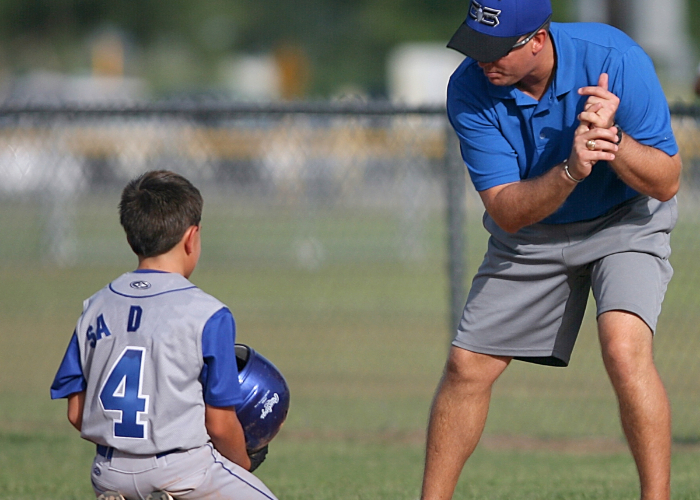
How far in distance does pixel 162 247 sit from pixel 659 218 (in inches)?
72.1

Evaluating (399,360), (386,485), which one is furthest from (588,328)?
(386,485)

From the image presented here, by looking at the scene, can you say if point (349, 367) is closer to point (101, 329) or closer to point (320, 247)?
point (320, 247)

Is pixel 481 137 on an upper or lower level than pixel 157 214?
upper

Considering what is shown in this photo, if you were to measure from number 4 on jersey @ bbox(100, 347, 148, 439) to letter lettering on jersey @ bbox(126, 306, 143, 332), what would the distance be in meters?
0.06

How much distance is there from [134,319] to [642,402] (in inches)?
68.7

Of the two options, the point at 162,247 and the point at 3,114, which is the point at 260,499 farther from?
the point at 3,114

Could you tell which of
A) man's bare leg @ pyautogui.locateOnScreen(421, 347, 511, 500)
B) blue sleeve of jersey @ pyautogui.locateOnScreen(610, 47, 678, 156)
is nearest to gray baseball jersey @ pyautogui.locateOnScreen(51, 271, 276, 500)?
man's bare leg @ pyautogui.locateOnScreen(421, 347, 511, 500)

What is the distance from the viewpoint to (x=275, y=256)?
12.7 m

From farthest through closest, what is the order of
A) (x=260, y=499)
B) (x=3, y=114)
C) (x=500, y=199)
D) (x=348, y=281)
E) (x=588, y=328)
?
(x=348, y=281) < (x=588, y=328) < (x=3, y=114) < (x=500, y=199) < (x=260, y=499)

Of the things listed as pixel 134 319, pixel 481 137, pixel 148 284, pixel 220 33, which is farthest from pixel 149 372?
pixel 220 33

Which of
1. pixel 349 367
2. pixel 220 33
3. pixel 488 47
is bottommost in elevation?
pixel 220 33

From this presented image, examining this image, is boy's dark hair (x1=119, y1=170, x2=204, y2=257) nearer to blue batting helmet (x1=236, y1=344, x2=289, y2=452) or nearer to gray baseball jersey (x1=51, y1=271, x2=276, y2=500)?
gray baseball jersey (x1=51, y1=271, x2=276, y2=500)

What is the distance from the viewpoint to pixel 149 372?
313 centimetres

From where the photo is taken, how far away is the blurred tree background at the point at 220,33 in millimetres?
50219
